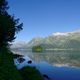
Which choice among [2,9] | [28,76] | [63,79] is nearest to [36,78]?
[28,76]

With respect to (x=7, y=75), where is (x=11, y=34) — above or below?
above

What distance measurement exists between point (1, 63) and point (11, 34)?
22364mm

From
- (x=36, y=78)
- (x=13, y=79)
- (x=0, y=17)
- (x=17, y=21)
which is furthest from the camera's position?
(x=17, y=21)

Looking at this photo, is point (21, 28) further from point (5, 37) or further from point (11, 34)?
point (5, 37)

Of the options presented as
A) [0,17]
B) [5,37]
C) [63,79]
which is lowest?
[63,79]

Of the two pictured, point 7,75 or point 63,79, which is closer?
point 7,75

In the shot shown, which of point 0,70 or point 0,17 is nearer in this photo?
point 0,70

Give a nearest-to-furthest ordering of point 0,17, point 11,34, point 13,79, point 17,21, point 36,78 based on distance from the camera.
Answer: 1. point 13,79
2. point 36,78
3. point 0,17
4. point 11,34
5. point 17,21

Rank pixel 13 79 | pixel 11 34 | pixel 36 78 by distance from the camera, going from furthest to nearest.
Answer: pixel 11 34
pixel 36 78
pixel 13 79

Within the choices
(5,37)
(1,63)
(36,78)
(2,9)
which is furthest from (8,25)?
(1,63)

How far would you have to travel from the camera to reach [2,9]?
4516 centimetres

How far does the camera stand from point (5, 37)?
40906 mm

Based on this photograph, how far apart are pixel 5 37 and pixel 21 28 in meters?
11.1

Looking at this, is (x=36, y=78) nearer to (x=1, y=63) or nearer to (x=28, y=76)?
(x=28, y=76)
